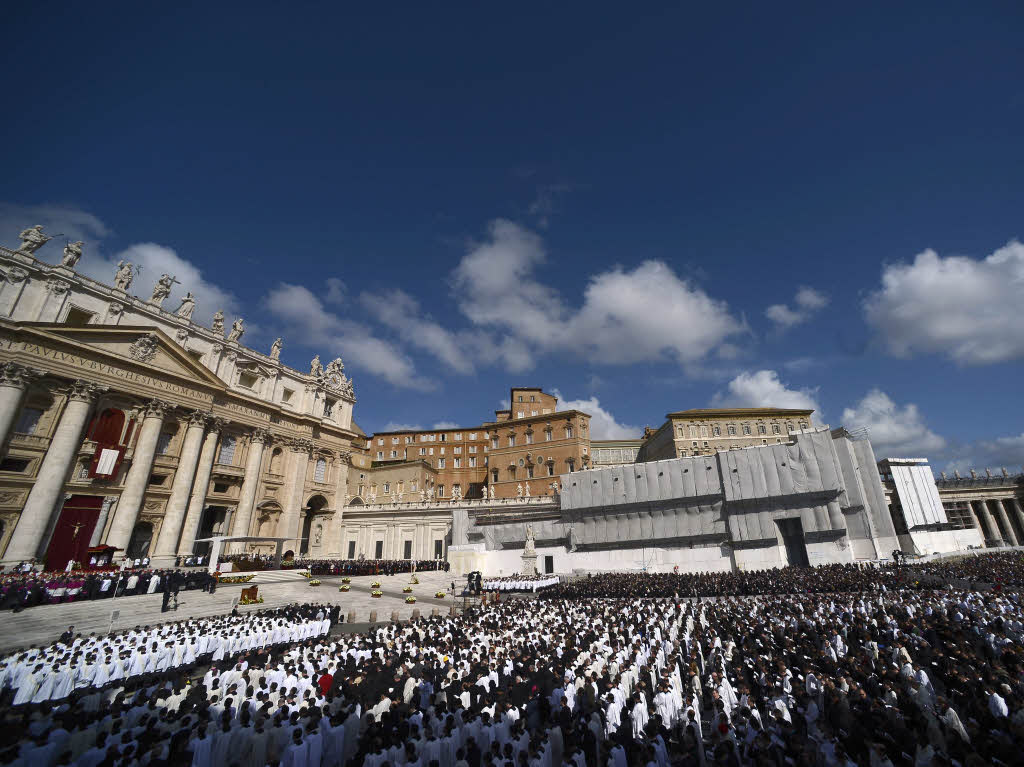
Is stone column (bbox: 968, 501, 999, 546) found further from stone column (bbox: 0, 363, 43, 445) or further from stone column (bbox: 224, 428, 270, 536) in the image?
stone column (bbox: 0, 363, 43, 445)

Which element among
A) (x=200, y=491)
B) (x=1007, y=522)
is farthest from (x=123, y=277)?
(x=1007, y=522)

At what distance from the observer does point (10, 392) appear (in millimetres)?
28406

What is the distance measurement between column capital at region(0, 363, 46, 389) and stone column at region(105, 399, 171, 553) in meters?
6.71

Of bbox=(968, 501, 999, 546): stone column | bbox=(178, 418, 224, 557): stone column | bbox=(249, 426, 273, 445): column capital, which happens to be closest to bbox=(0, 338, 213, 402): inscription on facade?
bbox=(178, 418, 224, 557): stone column

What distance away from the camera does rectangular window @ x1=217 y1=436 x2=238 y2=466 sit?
41312 millimetres

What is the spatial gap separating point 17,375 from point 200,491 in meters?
14.0

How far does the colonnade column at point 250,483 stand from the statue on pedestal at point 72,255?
18329 mm

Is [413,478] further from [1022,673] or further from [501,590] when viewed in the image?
[1022,673]

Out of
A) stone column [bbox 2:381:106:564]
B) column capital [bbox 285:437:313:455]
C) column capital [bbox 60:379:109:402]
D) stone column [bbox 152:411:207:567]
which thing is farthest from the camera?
column capital [bbox 285:437:313:455]

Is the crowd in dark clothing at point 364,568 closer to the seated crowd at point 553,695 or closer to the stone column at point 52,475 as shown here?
the stone column at point 52,475

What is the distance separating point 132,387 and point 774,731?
1663 inches

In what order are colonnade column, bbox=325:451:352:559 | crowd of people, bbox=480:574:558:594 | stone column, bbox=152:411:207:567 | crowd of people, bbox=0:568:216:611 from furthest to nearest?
colonnade column, bbox=325:451:352:559 → stone column, bbox=152:411:207:567 → crowd of people, bbox=480:574:558:594 → crowd of people, bbox=0:568:216:611

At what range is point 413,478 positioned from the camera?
199ft

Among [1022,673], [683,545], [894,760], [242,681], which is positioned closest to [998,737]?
[894,760]
